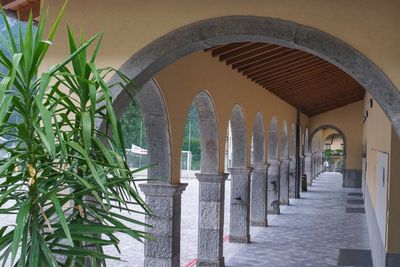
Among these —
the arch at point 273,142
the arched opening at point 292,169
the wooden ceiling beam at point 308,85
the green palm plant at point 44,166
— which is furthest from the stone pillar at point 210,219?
the arched opening at point 292,169

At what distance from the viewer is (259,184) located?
12656 mm

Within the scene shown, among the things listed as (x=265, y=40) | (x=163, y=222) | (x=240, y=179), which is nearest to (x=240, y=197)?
(x=240, y=179)

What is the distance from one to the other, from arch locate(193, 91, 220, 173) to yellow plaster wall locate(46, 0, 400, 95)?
11.3 ft

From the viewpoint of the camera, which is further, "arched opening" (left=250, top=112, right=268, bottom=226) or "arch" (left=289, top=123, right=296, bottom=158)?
"arch" (left=289, top=123, right=296, bottom=158)

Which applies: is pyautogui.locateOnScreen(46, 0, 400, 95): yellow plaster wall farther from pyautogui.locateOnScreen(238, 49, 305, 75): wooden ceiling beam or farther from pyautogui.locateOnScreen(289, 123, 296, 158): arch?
pyautogui.locateOnScreen(289, 123, 296, 158): arch

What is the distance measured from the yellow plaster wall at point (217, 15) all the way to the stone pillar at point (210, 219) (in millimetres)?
3957

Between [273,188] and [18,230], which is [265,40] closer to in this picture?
[18,230]

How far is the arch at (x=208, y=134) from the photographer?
8.27 m

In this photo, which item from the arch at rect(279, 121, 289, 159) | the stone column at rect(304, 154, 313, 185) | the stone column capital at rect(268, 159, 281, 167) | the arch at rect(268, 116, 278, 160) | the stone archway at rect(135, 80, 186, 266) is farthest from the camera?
the stone column at rect(304, 154, 313, 185)

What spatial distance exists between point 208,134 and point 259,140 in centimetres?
447

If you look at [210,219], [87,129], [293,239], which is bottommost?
[293,239]

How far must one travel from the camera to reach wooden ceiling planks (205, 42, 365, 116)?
8234 mm

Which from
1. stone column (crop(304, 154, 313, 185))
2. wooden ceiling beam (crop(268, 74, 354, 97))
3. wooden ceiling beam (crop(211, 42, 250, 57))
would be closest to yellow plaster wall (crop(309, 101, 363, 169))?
stone column (crop(304, 154, 313, 185))

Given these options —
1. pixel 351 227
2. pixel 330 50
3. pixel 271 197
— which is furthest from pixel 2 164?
pixel 271 197
